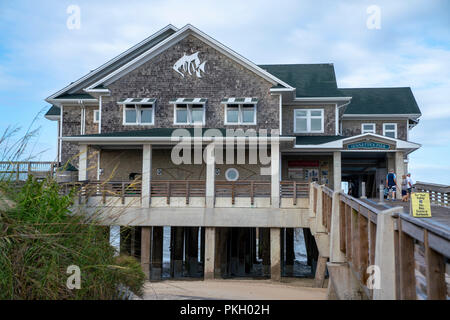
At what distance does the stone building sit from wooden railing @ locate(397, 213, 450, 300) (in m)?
13.7

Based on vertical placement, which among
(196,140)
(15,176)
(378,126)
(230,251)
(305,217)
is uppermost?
(378,126)

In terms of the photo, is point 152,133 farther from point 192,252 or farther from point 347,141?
point 347,141

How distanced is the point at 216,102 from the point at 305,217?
26.0ft

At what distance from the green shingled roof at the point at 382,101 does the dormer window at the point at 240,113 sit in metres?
9.15

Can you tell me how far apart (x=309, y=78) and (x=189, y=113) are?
8.40 m

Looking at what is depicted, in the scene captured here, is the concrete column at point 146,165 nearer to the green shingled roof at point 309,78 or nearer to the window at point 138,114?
the window at point 138,114

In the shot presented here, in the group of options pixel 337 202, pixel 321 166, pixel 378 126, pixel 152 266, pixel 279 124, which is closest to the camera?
pixel 337 202

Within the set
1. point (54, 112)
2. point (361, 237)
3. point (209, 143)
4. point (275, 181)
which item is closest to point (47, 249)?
point (361, 237)

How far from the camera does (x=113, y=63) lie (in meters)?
25.4

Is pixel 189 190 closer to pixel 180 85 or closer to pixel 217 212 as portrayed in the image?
pixel 217 212

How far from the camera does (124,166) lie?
23.4m

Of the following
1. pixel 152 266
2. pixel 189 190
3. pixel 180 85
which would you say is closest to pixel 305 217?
pixel 189 190

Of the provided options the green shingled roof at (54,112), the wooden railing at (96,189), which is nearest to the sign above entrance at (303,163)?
the wooden railing at (96,189)

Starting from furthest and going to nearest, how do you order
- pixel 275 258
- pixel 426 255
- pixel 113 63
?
pixel 113 63, pixel 275 258, pixel 426 255
